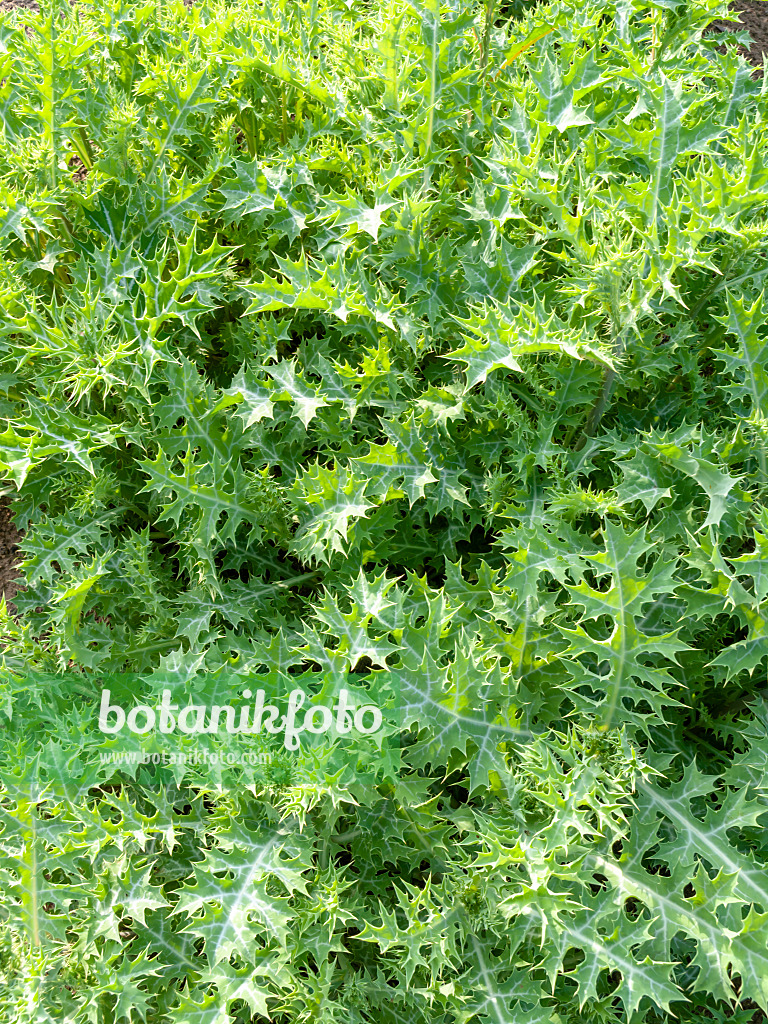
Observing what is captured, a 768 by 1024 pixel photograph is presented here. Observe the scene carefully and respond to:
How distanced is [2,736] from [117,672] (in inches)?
13.8

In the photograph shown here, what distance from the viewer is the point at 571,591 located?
1.99 metres

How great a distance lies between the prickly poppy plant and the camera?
78.4 inches

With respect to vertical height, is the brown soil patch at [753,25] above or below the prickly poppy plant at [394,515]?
above

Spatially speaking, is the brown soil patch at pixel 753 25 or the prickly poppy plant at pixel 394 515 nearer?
the prickly poppy plant at pixel 394 515

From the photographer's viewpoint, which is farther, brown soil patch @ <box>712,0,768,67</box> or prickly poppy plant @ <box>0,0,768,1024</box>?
brown soil patch @ <box>712,0,768,67</box>

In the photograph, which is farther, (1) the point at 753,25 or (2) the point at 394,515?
(1) the point at 753,25

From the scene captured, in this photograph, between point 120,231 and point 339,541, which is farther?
point 120,231

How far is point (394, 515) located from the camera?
7.92 feet

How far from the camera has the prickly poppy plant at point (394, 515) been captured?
6.54ft

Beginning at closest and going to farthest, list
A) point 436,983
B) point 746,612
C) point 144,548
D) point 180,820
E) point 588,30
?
point 436,983
point 746,612
point 180,820
point 144,548
point 588,30

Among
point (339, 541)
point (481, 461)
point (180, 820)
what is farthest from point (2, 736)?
point (481, 461)

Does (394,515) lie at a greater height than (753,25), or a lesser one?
lesser

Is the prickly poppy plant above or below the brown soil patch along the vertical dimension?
below

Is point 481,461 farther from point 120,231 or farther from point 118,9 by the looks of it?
point 118,9
